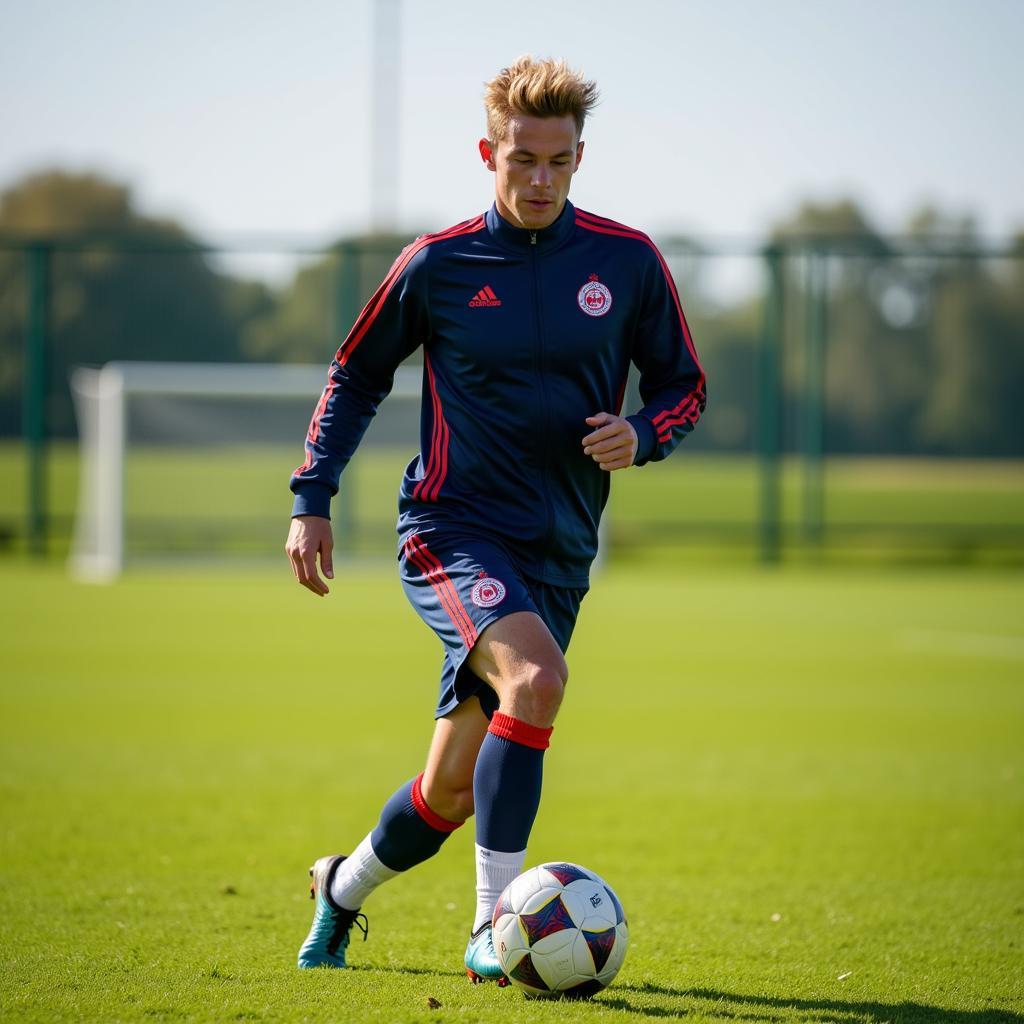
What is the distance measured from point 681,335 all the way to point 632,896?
Answer: 72.9 inches

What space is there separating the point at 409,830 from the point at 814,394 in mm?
17622

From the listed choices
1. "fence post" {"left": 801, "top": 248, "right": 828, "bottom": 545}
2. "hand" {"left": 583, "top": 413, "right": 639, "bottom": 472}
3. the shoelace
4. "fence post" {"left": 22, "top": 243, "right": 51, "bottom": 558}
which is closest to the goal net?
"fence post" {"left": 22, "top": 243, "right": 51, "bottom": 558}

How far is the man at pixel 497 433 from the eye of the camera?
358cm

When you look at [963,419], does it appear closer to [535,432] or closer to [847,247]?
[847,247]

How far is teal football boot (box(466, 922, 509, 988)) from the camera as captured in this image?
137 inches

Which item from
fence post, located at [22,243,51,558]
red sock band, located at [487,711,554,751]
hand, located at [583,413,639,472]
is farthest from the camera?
fence post, located at [22,243,51,558]

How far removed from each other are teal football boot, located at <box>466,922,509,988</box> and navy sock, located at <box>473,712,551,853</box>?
212mm

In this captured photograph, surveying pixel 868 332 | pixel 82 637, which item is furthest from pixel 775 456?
pixel 82 637

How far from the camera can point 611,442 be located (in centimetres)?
356

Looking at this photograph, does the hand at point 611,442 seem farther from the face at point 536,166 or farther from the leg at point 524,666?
the face at point 536,166

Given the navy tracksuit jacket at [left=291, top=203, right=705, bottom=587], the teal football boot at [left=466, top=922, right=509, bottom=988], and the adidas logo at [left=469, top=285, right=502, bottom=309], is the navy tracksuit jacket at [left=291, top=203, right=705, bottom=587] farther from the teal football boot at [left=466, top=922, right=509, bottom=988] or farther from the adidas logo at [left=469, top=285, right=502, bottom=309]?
the teal football boot at [left=466, top=922, right=509, bottom=988]

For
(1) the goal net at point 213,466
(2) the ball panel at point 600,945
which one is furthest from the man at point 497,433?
(1) the goal net at point 213,466

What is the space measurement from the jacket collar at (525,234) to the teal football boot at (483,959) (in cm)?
168

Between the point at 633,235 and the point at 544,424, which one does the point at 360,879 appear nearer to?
the point at 544,424
